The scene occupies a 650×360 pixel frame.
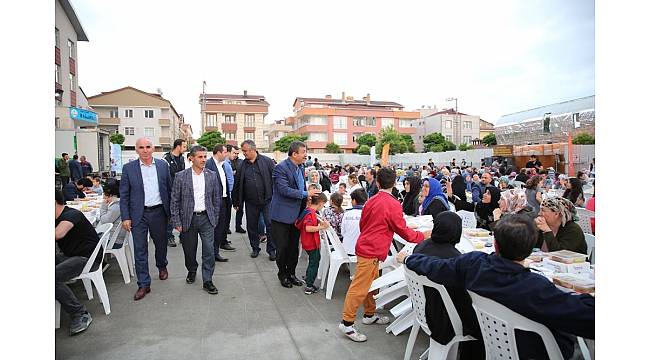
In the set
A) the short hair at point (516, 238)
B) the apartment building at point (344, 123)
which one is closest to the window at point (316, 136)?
the apartment building at point (344, 123)

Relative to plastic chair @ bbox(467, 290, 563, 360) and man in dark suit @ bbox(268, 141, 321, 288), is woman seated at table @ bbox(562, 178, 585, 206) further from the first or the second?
plastic chair @ bbox(467, 290, 563, 360)

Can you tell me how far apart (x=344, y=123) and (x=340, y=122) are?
26.2 inches

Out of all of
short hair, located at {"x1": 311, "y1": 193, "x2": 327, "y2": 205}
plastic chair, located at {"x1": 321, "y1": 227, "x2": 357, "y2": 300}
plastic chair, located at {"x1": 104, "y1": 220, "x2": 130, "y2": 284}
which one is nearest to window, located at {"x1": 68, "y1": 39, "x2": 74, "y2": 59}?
plastic chair, located at {"x1": 104, "y1": 220, "x2": 130, "y2": 284}

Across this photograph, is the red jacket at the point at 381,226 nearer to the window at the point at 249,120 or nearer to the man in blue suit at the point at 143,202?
the man in blue suit at the point at 143,202

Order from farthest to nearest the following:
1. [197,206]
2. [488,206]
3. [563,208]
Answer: [488,206] → [197,206] → [563,208]

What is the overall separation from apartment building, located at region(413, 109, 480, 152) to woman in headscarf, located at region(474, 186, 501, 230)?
5863 cm

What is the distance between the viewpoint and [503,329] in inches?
87.5

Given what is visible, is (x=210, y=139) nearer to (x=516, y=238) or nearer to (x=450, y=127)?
(x=450, y=127)

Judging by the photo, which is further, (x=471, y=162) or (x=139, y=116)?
(x=139, y=116)

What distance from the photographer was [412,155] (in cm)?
3659

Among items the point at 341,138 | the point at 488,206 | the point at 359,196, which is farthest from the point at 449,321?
the point at 341,138
